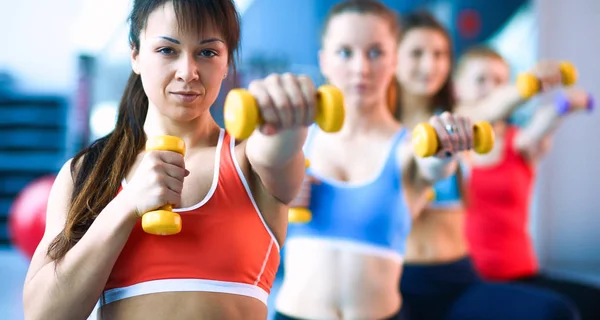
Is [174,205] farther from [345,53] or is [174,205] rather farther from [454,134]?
[345,53]

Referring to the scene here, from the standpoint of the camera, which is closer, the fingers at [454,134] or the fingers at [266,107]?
the fingers at [266,107]

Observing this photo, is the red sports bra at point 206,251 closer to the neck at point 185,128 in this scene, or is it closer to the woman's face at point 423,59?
the neck at point 185,128

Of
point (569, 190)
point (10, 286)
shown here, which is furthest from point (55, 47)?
point (569, 190)

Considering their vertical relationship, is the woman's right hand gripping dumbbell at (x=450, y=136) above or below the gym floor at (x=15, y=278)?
above

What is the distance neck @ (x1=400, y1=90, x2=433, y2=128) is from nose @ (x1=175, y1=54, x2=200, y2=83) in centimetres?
127

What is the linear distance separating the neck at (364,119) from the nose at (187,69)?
0.73 m

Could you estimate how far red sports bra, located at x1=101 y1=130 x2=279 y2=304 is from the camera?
0.88 meters

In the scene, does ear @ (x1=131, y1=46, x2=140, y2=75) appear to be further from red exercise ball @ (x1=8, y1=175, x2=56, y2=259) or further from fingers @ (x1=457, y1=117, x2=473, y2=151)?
red exercise ball @ (x1=8, y1=175, x2=56, y2=259)

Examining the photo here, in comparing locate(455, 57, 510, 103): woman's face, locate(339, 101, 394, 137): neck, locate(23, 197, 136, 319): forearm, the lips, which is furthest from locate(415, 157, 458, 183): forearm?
locate(455, 57, 510, 103): woman's face

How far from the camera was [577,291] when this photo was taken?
230 cm

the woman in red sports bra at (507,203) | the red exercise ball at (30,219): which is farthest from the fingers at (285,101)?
the red exercise ball at (30,219)

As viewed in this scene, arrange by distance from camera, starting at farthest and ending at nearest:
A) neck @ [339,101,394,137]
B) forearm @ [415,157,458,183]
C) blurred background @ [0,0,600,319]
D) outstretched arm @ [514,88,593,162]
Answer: blurred background @ [0,0,600,319] → outstretched arm @ [514,88,593,162] → neck @ [339,101,394,137] → forearm @ [415,157,458,183]

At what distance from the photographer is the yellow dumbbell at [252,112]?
70cm

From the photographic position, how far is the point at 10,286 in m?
4.00
